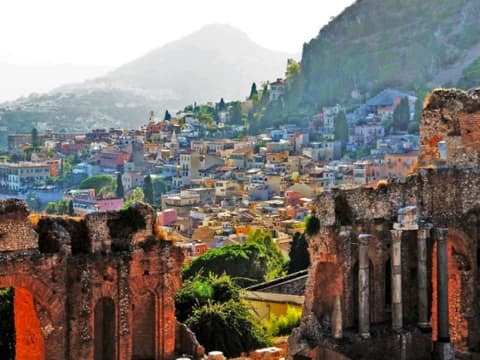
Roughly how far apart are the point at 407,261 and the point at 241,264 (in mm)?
26640

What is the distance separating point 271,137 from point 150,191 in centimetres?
4876

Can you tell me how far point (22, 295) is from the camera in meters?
18.7

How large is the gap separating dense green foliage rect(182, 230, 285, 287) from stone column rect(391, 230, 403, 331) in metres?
22.8

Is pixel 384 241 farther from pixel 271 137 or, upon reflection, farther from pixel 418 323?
pixel 271 137

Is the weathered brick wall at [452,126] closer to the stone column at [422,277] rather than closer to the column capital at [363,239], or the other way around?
the stone column at [422,277]

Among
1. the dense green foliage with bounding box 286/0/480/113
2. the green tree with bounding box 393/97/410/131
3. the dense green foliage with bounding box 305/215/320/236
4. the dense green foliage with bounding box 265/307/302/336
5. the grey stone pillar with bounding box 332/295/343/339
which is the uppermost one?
the dense green foliage with bounding box 286/0/480/113

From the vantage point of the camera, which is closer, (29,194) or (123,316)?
(123,316)

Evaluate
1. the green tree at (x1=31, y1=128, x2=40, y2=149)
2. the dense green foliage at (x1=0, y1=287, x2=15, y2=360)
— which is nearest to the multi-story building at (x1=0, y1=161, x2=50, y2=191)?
the green tree at (x1=31, y1=128, x2=40, y2=149)

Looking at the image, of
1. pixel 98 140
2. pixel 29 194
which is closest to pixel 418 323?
pixel 29 194

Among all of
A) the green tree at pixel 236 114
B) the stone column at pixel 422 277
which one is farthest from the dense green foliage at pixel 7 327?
the green tree at pixel 236 114

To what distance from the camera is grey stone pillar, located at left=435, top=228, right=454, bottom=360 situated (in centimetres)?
2325

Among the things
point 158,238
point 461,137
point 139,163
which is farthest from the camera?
point 139,163

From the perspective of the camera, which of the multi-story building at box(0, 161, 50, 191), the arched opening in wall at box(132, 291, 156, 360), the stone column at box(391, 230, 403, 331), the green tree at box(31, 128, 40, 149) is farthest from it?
the green tree at box(31, 128, 40, 149)

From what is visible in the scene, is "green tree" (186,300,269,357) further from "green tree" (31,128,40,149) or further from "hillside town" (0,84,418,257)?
"green tree" (31,128,40,149)
